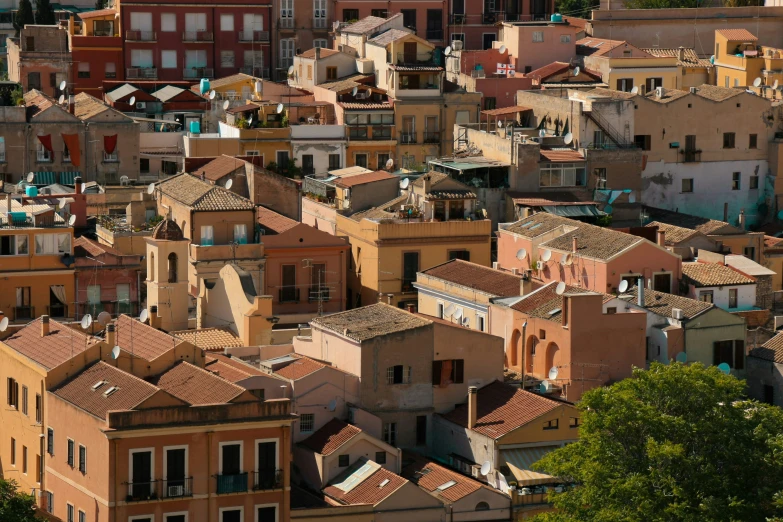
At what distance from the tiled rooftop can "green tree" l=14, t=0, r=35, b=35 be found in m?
52.0

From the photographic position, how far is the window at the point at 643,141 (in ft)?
298

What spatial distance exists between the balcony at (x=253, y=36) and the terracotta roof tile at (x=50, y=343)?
4310 cm

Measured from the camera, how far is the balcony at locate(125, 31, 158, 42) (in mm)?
104375

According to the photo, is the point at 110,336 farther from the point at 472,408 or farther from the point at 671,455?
the point at 671,455

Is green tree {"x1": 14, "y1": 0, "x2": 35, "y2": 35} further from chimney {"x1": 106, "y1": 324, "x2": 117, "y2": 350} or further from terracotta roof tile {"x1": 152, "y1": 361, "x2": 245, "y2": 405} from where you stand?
terracotta roof tile {"x1": 152, "y1": 361, "x2": 245, "y2": 405}

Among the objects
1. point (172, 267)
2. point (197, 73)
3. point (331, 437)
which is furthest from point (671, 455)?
point (197, 73)

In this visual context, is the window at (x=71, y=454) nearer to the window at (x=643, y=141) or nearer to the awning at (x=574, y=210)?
the awning at (x=574, y=210)

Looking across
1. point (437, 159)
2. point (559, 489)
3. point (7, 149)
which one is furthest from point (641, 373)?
point (7, 149)

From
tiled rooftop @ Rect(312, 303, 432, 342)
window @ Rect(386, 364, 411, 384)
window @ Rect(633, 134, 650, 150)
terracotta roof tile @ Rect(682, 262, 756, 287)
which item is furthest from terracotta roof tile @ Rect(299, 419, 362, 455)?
window @ Rect(633, 134, 650, 150)

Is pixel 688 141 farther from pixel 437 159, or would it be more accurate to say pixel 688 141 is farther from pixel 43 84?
pixel 43 84

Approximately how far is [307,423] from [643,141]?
31650mm

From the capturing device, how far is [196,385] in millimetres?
59062

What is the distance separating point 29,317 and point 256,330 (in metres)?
7.58

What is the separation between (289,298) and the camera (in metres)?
77.2
